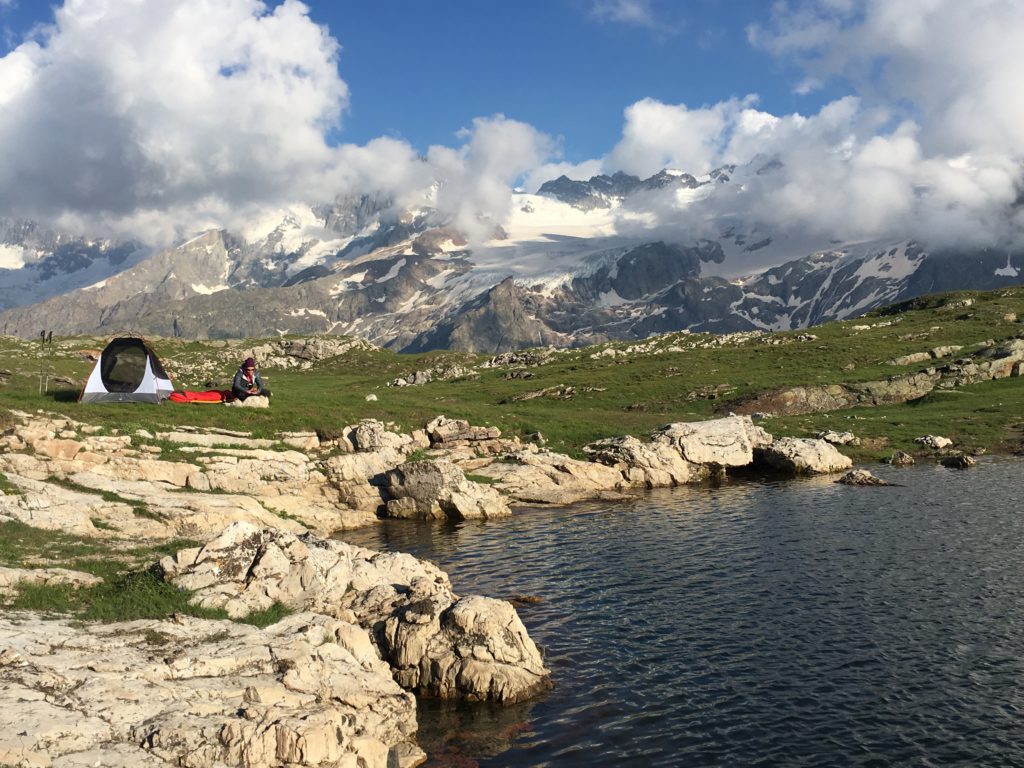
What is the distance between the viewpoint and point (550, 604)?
3150cm

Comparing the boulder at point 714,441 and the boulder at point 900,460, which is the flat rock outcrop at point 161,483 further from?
the boulder at point 900,460

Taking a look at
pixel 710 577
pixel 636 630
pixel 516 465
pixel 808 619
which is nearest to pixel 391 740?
pixel 636 630

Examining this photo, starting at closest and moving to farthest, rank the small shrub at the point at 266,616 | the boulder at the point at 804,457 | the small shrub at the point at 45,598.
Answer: the small shrub at the point at 45,598 < the small shrub at the point at 266,616 < the boulder at the point at 804,457

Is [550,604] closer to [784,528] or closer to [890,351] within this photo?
[784,528]

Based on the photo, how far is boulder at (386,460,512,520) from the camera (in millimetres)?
50625

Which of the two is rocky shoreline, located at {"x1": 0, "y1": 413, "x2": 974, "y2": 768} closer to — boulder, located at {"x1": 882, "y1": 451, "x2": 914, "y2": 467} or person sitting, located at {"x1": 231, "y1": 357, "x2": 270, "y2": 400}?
person sitting, located at {"x1": 231, "y1": 357, "x2": 270, "y2": 400}

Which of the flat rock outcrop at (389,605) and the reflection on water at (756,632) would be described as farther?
the flat rock outcrop at (389,605)

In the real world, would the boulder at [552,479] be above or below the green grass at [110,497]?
below

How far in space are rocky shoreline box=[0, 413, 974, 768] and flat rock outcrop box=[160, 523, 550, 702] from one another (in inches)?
2.4

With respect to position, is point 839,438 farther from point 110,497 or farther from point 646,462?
point 110,497

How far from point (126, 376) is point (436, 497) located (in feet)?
89.5

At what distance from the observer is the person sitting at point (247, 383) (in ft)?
203

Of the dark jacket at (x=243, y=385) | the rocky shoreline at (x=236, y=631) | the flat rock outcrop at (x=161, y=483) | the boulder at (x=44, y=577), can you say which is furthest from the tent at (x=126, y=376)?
the boulder at (x=44, y=577)

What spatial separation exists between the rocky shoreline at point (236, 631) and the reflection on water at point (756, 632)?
84.1 inches
